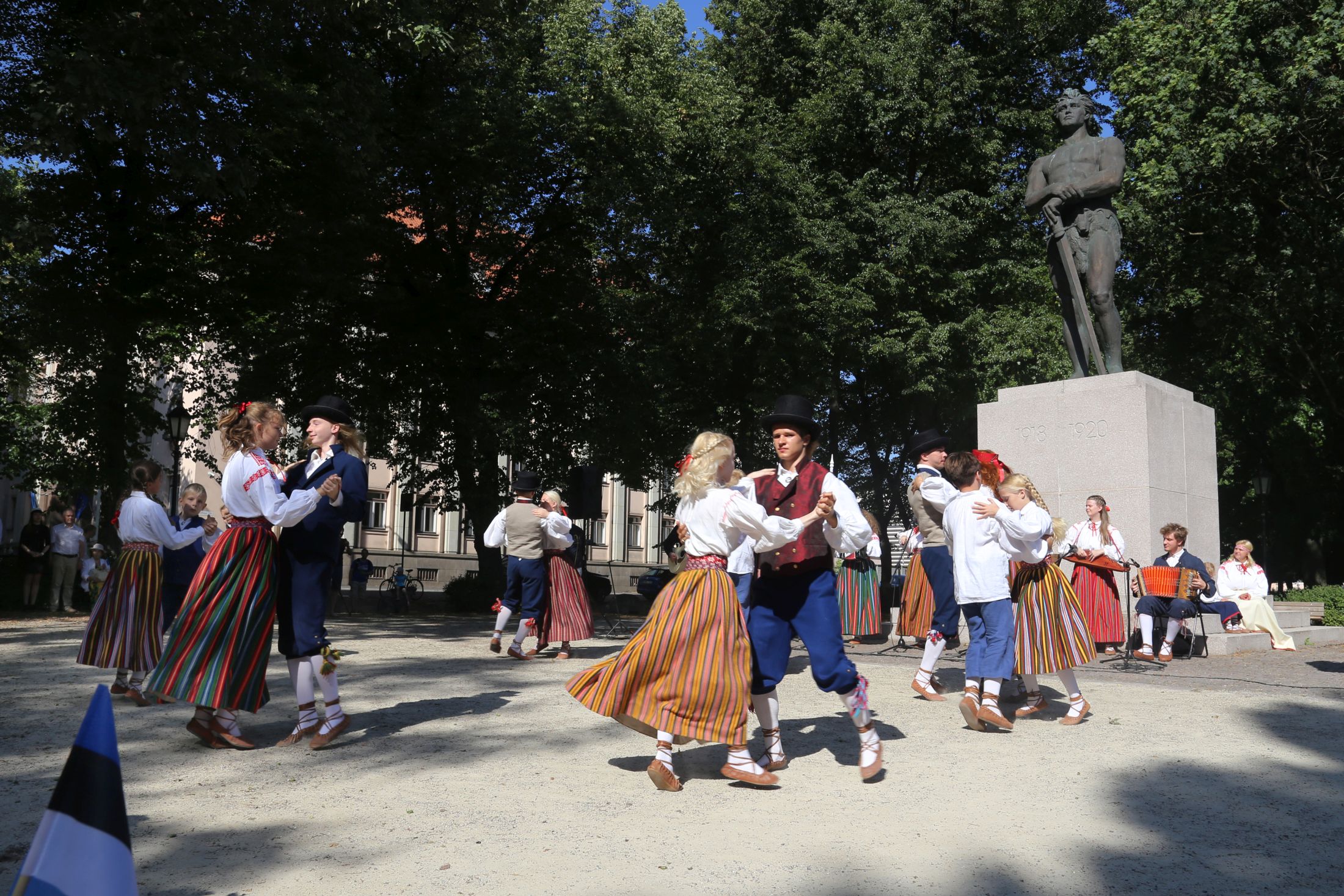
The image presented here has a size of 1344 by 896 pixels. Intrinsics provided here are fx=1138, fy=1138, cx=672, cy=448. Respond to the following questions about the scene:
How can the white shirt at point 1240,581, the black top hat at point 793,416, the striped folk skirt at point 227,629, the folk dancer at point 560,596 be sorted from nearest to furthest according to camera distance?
the black top hat at point 793,416 < the striped folk skirt at point 227,629 < the folk dancer at point 560,596 < the white shirt at point 1240,581

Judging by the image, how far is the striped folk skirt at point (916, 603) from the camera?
11.5m

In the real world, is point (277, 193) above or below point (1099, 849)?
above

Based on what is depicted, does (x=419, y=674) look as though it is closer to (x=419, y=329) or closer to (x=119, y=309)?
(x=119, y=309)

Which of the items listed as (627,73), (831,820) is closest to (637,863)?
(831,820)

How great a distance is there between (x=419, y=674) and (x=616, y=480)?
50.1 ft

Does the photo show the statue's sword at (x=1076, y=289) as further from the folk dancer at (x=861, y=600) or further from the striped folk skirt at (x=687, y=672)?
the striped folk skirt at (x=687, y=672)

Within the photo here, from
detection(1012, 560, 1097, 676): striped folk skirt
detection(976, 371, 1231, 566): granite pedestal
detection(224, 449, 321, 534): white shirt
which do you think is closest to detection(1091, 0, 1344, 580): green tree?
detection(976, 371, 1231, 566): granite pedestal

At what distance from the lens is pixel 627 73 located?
911 inches

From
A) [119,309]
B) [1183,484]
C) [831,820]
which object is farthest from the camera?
[119,309]

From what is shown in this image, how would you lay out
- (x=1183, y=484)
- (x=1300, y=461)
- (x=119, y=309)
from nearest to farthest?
(x=1183, y=484), (x=119, y=309), (x=1300, y=461)

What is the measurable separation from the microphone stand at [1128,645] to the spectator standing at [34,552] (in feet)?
60.5

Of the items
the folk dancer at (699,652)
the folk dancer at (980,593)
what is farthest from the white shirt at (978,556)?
the folk dancer at (699,652)

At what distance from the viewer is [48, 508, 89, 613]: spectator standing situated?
2052 cm

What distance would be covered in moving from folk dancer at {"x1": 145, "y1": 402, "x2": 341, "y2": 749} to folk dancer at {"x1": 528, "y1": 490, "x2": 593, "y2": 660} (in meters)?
5.57
